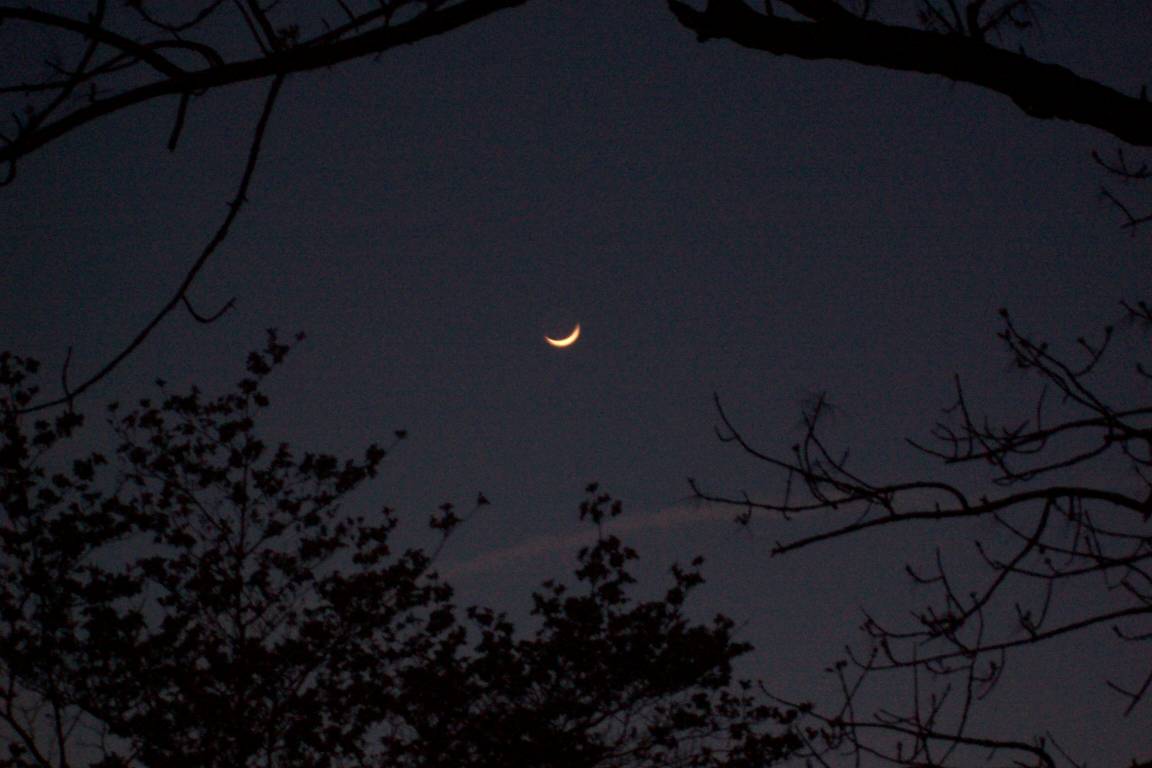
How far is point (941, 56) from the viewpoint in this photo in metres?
1.97

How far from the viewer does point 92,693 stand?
38.0 feet

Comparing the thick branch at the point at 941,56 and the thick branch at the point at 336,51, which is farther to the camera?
the thick branch at the point at 941,56

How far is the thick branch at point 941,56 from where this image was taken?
1872 millimetres

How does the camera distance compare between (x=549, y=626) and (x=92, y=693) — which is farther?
(x=549, y=626)

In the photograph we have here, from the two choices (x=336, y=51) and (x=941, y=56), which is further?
(x=941, y=56)

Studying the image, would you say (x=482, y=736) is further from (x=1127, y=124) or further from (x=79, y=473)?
(x=1127, y=124)

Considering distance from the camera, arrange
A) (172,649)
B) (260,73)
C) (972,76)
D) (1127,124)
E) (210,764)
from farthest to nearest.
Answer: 1. (172,649)
2. (210,764)
3. (972,76)
4. (1127,124)
5. (260,73)

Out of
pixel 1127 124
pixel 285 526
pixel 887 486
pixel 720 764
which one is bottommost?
pixel 887 486

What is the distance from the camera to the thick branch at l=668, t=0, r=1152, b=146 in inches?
73.7

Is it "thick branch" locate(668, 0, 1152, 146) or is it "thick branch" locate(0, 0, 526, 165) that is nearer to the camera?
"thick branch" locate(0, 0, 526, 165)

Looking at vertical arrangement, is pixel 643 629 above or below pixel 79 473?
below

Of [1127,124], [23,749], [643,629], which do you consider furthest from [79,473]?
A: [1127,124]

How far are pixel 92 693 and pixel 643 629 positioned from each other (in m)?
7.63

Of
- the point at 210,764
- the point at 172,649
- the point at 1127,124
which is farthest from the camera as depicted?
the point at 172,649
